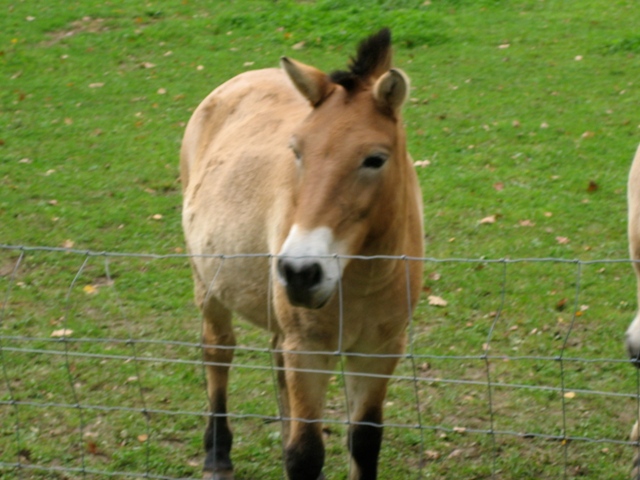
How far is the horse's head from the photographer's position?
308 centimetres

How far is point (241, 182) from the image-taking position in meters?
4.40

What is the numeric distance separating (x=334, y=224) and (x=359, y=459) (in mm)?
1478

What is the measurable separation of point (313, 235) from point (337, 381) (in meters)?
2.39

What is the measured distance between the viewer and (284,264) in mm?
3020

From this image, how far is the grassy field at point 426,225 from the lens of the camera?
468 cm

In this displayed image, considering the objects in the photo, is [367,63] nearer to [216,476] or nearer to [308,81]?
[308,81]

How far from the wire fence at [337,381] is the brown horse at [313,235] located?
0.15 m

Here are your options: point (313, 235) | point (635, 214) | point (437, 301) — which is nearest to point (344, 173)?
point (313, 235)

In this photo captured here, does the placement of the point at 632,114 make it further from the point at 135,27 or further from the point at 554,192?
the point at 135,27

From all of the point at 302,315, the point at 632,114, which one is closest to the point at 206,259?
the point at 302,315

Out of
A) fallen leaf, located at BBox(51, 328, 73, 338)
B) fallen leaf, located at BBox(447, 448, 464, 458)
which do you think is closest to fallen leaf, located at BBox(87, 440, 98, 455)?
fallen leaf, located at BBox(51, 328, 73, 338)

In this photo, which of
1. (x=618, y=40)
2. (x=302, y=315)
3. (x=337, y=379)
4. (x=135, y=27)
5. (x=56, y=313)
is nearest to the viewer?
(x=302, y=315)

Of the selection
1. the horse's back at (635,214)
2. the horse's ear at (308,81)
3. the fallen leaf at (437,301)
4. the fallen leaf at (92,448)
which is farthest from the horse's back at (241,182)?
the fallen leaf at (437,301)

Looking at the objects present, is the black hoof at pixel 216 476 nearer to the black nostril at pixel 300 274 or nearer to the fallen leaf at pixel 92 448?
the fallen leaf at pixel 92 448
